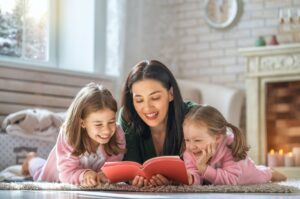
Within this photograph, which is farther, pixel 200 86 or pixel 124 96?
pixel 200 86

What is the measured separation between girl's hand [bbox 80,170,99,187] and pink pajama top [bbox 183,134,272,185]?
1.12 feet

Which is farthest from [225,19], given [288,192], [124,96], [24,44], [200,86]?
[288,192]

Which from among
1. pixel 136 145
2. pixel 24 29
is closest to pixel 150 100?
pixel 136 145

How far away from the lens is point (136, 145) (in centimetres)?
262

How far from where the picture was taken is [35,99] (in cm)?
462

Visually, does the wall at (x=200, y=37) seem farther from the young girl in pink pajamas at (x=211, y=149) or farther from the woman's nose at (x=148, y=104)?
the woman's nose at (x=148, y=104)

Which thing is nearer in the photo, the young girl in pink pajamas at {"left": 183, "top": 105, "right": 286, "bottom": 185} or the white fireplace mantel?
the young girl in pink pajamas at {"left": 183, "top": 105, "right": 286, "bottom": 185}

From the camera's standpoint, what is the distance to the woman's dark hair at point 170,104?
249 centimetres

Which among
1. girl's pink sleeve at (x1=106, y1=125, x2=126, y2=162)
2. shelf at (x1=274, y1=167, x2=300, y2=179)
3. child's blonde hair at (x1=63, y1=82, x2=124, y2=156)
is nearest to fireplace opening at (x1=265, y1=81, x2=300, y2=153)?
shelf at (x1=274, y1=167, x2=300, y2=179)

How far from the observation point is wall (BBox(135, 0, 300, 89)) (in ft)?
16.9

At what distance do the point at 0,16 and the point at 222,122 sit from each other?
9.02 ft

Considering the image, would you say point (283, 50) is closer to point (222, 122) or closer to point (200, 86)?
point (200, 86)

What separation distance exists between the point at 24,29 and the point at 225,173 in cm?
286

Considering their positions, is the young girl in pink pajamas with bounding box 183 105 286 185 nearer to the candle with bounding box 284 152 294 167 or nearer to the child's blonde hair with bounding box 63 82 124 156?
the child's blonde hair with bounding box 63 82 124 156
